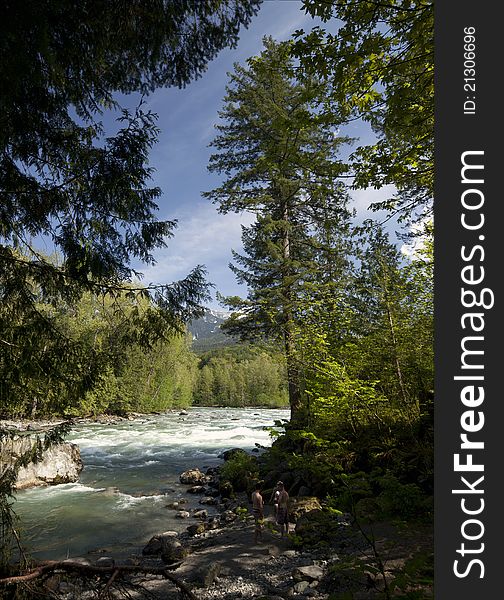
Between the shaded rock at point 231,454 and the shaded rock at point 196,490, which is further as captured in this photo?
the shaded rock at point 231,454

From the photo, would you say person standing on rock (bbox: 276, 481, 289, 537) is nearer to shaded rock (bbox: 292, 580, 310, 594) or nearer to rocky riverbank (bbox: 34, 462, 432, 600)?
rocky riverbank (bbox: 34, 462, 432, 600)

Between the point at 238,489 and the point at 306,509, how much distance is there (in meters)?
4.90

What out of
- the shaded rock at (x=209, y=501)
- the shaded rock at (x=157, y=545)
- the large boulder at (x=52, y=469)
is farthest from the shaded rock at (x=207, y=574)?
the large boulder at (x=52, y=469)

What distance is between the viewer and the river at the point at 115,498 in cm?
859

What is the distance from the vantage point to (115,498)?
1197 centimetres

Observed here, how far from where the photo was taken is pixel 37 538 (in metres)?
8.70

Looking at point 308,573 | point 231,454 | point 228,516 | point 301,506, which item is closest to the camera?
point 308,573

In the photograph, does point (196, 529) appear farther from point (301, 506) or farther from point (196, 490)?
point (196, 490)

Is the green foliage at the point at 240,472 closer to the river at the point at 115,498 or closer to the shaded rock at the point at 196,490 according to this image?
the shaded rock at the point at 196,490

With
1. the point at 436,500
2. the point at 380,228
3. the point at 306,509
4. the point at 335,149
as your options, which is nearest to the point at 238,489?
the point at 306,509

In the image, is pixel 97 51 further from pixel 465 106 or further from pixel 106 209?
pixel 465 106

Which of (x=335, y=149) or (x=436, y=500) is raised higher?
(x=335, y=149)

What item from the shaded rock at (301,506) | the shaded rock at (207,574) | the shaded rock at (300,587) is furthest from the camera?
the shaded rock at (301,506)

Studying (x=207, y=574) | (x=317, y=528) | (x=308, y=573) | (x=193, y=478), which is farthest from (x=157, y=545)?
(x=193, y=478)
